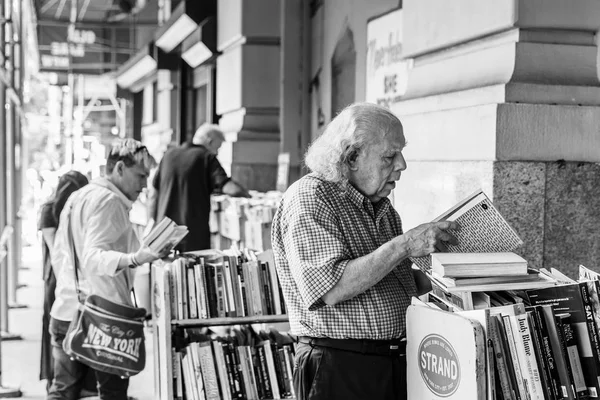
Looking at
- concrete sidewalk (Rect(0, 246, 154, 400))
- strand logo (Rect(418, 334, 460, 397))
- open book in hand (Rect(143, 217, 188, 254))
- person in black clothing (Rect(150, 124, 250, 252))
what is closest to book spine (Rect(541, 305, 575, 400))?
strand logo (Rect(418, 334, 460, 397))

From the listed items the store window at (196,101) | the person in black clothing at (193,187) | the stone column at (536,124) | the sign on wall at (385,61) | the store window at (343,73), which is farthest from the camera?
the store window at (196,101)

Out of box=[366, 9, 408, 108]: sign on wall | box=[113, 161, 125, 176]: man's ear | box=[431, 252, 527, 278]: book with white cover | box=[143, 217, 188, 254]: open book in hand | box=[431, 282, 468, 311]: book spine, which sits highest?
box=[366, 9, 408, 108]: sign on wall

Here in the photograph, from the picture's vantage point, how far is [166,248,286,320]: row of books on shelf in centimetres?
411

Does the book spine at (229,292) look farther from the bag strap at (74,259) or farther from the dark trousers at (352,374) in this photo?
the dark trousers at (352,374)

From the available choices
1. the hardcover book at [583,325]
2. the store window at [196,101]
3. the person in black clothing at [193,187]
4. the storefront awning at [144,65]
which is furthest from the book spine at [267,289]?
the storefront awning at [144,65]

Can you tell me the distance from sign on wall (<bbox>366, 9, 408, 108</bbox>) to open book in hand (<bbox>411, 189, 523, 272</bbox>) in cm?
346

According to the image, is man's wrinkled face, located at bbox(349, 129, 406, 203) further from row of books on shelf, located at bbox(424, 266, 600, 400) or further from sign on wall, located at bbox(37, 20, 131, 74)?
sign on wall, located at bbox(37, 20, 131, 74)

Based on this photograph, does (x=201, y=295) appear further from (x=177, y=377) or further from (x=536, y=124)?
(x=536, y=124)

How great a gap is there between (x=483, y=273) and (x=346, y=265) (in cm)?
40

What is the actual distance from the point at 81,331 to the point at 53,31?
23493 mm

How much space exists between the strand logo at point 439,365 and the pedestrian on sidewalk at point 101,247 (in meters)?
2.15

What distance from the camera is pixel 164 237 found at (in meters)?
4.25

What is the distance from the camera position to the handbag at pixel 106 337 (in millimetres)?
4500

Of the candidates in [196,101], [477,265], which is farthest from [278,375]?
[196,101]
